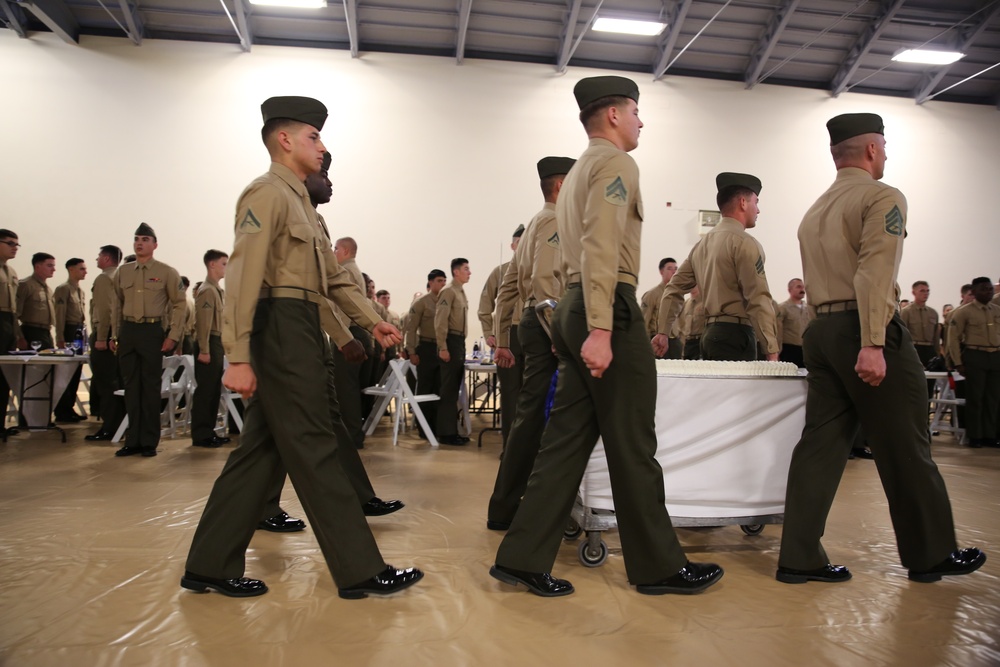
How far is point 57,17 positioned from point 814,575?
12936 millimetres

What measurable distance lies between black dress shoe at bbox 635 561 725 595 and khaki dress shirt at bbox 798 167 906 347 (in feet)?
3.17

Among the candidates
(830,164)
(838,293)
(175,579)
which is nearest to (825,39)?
(830,164)

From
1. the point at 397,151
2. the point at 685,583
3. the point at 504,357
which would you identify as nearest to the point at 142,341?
the point at 504,357

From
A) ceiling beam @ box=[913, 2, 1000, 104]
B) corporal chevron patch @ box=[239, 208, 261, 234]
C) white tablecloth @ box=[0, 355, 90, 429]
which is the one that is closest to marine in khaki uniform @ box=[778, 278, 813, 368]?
corporal chevron patch @ box=[239, 208, 261, 234]

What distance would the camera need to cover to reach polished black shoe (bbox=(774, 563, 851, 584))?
2508 mm

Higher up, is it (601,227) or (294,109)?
(294,109)

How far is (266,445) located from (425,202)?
1000 cm

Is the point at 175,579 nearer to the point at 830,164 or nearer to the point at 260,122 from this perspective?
the point at 260,122

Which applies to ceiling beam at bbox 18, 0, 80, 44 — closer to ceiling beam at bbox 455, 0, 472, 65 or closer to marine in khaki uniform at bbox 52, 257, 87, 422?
marine in khaki uniform at bbox 52, 257, 87, 422

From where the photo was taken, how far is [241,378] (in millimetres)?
2145

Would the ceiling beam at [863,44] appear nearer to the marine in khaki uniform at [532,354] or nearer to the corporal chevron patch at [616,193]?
the marine in khaki uniform at [532,354]

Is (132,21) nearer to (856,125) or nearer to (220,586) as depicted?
(220,586)

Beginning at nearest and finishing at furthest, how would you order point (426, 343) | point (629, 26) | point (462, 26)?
point (426, 343) < point (629, 26) < point (462, 26)

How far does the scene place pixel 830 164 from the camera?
13344 millimetres
